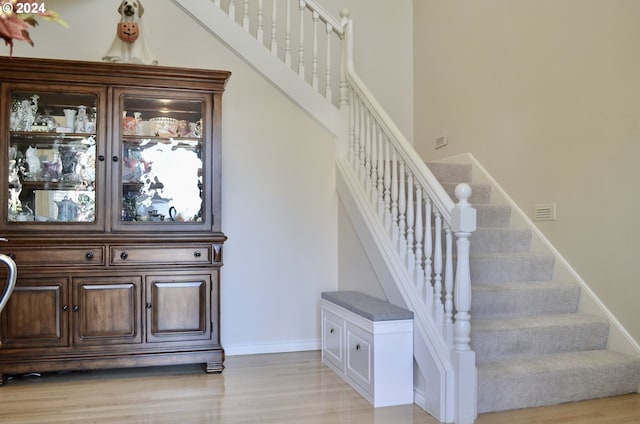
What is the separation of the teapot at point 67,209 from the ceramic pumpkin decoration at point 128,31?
1.15 meters

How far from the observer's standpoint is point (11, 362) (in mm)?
2961

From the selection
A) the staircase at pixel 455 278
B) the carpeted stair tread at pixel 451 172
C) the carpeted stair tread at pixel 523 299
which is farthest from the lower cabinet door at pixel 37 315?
the carpeted stair tread at pixel 451 172

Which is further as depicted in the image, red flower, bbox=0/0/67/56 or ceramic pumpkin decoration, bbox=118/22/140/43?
ceramic pumpkin decoration, bbox=118/22/140/43

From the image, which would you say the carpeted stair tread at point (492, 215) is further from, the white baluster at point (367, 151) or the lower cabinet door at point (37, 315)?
the lower cabinet door at point (37, 315)

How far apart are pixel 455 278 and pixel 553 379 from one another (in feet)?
2.50

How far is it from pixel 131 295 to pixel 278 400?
1157mm

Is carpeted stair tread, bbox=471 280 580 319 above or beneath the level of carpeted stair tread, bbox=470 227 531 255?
beneath

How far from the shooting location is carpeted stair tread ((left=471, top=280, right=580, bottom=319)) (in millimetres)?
2977

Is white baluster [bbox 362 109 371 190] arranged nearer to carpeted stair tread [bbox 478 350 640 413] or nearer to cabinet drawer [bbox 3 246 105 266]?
carpeted stair tread [bbox 478 350 640 413]

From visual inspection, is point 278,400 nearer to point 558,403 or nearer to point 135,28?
point 558,403

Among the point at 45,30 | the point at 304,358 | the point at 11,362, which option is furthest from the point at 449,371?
the point at 45,30

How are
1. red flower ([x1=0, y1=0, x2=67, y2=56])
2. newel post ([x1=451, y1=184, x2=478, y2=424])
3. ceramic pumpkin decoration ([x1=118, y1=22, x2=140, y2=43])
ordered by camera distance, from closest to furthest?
red flower ([x1=0, y1=0, x2=67, y2=56]) → newel post ([x1=451, y1=184, x2=478, y2=424]) → ceramic pumpkin decoration ([x1=118, y1=22, x2=140, y2=43])

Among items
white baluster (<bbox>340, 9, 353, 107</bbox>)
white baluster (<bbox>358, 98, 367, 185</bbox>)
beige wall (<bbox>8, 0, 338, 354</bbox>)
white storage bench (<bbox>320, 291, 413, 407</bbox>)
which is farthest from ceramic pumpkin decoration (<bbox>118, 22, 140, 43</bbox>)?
white storage bench (<bbox>320, 291, 413, 407</bbox>)

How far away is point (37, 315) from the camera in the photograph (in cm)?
301
